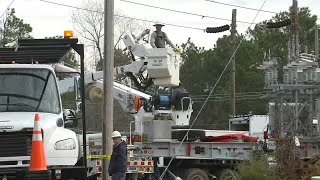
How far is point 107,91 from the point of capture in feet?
46.9

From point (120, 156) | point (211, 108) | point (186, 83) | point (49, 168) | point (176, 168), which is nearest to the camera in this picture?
point (49, 168)

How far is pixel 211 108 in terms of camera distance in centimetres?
5719

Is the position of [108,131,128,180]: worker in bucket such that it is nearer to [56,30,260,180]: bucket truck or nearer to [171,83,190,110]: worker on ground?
[56,30,260,180]: bucket truck

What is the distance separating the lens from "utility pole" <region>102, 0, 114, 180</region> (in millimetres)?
14109

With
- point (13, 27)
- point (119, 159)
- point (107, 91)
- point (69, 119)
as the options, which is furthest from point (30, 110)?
point (13, 27)

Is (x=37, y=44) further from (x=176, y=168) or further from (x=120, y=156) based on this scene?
(x=176, y=168)

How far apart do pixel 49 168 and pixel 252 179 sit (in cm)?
512

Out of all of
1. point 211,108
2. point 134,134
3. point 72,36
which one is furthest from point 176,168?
point 211,108

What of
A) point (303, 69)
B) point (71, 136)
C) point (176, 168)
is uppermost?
point (303, 69)

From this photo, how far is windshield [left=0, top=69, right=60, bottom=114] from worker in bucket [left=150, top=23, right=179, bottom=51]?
660cm

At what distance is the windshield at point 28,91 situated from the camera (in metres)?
10.6

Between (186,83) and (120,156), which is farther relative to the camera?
(186,83)

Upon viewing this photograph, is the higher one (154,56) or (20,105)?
(154,56)

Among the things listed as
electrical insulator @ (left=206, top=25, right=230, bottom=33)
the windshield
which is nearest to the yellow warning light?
the windshield
